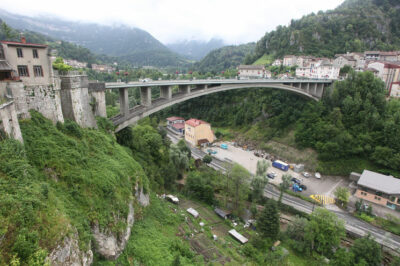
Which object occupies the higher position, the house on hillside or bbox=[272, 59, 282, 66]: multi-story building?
bbox=[272, 59, 282, 66]: multi-story building

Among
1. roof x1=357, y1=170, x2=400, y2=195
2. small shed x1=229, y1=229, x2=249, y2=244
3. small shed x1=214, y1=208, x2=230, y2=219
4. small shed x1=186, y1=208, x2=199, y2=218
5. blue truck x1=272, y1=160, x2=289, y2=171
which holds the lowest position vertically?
blue truck x1=272, y1=160, x2=289, y2=171

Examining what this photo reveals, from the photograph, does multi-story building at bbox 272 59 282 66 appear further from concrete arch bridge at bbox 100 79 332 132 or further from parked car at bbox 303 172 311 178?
parked car at bbox 303 172 311 178

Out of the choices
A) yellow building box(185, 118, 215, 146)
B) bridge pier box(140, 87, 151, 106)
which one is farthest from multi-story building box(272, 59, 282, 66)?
bridge pier box(140, 87, 151, 106)

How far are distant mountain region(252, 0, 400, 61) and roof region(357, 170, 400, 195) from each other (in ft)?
208

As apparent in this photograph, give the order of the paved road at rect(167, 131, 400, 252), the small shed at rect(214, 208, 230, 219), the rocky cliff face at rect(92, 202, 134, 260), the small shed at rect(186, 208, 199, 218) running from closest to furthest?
the rocky cliff face at rect(92, 202, 134, 260) → the small shed at rect(186, 208, 199, 218) → the paved road at rect(167, 131, 400, 252) → the small shed at rect(214, 208, 230, 219)

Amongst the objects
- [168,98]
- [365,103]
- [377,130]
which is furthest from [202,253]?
[365,103]

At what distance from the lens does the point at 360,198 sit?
29.1 m

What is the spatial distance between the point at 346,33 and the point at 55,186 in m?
105

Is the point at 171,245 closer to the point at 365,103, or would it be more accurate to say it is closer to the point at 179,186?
the point at 179,186

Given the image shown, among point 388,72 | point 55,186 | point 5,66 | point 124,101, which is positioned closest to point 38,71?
point 5,66

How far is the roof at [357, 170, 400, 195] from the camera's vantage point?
27278 mm

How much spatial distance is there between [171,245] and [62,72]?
51.7 feet

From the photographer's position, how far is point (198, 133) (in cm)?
4766

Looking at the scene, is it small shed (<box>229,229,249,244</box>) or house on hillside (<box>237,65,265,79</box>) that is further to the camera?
house on hillside (<box>237,65,265,79</box>)
